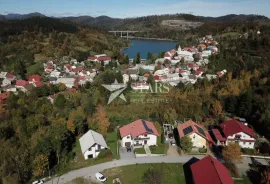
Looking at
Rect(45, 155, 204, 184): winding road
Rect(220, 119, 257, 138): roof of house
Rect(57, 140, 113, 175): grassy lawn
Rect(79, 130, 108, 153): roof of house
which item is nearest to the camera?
Rect(45, 155, 204, 184): winding road

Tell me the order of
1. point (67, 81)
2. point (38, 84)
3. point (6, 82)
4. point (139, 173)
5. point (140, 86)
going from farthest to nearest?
point (6, 82) → point (67, 81) → point (38, 84) → point (140, 86) → point (139, 173)

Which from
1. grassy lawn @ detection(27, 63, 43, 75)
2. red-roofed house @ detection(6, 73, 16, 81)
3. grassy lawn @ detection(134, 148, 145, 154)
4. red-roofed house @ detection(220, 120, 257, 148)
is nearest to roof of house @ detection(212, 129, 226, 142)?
red-roofed house @ detection(220, 120, 257, 148)

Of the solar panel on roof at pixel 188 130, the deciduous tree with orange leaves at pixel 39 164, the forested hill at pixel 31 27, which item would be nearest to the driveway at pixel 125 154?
the solar panel on roof at pixel 188 130

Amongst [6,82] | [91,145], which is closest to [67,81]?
[6,82]

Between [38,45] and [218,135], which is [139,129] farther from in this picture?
[38,45]

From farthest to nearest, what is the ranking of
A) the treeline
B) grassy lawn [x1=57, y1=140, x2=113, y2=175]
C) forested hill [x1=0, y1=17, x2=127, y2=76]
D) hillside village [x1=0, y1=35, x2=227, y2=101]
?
the treeline
forested hill [x1=0, y1=17, x2=127, y2=76]
hillside village [x1=0, y1=35, x2=227, y2=101]
grassy lawn [x1=57, y1=140, x2=113, y2=175]

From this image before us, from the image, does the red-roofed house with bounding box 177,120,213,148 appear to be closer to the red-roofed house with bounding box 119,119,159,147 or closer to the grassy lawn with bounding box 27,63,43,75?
the red-roofed house with bounding box 119,119,159,147

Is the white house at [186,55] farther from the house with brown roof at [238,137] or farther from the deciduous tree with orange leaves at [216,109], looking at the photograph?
the house with brown roof at [238,137]
